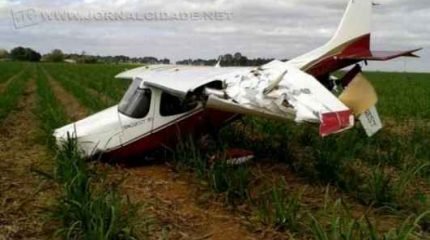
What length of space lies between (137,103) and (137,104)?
22 millimetres

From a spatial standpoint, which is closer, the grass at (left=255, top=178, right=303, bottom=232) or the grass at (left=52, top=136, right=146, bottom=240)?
the grass at (left=52, top=136, right=146, bottom=240)

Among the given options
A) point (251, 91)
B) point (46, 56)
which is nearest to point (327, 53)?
point (251, 91)

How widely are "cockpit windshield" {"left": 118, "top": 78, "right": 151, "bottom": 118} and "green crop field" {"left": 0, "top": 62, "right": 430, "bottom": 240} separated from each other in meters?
0.80

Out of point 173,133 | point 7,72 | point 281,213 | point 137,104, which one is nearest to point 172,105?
point 173,133

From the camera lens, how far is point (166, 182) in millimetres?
8000

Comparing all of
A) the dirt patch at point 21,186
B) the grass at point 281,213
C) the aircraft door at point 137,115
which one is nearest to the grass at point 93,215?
the dirt patch at point 21,186

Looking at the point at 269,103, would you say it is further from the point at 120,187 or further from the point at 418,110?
the point at 418,110

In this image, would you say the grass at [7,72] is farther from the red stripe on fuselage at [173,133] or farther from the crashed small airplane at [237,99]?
the red stripe on fuselage at [173,133]

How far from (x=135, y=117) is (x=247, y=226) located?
3354 millimetres

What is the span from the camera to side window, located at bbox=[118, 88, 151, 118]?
29.0 ft

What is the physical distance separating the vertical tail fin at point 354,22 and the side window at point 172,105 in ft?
11.6

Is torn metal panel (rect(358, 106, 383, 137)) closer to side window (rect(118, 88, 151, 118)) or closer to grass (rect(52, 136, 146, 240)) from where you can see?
side window (rect(118, 88, 151, 118))

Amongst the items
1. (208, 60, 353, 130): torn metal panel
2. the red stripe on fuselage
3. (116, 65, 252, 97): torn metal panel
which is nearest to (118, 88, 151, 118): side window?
(116, 65, 252, 97): torn metal panel

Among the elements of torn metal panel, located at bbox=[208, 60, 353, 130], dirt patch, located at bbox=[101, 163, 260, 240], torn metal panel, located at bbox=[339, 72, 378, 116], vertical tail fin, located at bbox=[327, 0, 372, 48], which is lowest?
dirt patch, located at bbox=[101, 163, 260, 240]
